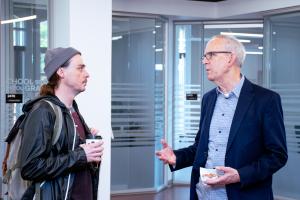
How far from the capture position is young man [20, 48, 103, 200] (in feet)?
8.38

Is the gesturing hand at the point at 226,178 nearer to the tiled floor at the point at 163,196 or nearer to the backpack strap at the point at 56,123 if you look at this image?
the backpack strap at the point at 56,123

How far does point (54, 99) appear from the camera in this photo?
272 cm

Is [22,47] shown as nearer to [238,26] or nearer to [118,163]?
[118,163]

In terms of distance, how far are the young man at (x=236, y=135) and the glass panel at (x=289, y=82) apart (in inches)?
179

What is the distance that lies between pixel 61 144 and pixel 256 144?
1.12m

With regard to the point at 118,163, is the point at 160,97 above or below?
above

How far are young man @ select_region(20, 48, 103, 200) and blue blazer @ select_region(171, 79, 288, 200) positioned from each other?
803 mm

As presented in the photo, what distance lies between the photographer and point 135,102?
7805mm

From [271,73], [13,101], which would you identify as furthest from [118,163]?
[271,73]

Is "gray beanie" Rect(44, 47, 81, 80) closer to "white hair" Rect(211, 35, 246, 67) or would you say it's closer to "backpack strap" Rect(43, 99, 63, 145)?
"backpack strap" Rect(43, 99, 63, 145)

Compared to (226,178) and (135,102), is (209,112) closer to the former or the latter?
(226,178)

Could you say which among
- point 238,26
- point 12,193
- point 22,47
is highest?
point 238,26

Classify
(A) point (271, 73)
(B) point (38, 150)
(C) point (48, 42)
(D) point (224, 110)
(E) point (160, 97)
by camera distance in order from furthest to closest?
(E) point (160, 97), (A) point (271, 73), (C) point (48, 42), (D) point (224, 110), (B) point (38, 150)

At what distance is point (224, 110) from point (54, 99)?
104cm
